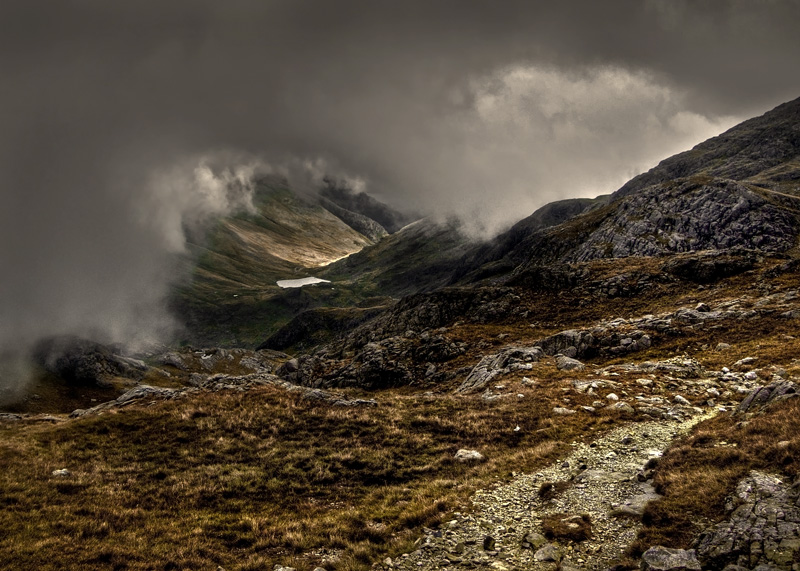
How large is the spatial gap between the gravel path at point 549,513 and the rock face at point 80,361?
143 metres

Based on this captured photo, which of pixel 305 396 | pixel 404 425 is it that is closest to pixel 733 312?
pixel 404 425

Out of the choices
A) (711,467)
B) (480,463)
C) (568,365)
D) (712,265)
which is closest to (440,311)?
(568,365)

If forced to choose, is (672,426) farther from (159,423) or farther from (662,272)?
(662,272)

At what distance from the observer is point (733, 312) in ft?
142

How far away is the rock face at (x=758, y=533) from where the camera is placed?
8.91 meters

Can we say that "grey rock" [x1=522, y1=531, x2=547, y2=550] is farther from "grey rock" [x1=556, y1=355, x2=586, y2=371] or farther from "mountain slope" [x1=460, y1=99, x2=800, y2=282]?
"mountain slope" [x1=460, y1=99, x2=800, y2=282]

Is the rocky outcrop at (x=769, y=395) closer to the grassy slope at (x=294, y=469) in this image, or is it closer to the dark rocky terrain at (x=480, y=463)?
the dark rocky terrain at (x=480, y=463)

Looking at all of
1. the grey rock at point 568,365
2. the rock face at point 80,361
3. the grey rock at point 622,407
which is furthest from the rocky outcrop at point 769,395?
the rock face at point 80,361

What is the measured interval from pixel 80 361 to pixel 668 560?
157720mm

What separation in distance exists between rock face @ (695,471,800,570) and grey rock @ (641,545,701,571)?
291mm

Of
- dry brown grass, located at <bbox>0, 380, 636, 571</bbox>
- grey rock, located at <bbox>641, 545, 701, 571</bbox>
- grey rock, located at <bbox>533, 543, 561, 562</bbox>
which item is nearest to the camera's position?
grey rock, located at <bbox>641, 545, 701, 571</bbox>

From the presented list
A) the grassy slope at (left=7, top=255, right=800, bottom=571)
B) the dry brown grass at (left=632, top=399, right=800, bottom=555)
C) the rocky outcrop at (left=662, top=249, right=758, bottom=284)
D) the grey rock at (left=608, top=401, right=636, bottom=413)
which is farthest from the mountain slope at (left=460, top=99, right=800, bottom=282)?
the dry brown grass at (left=632, top=399, right=800, bottom=555)

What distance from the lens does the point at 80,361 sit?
404ft

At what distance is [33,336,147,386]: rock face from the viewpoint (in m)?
120
